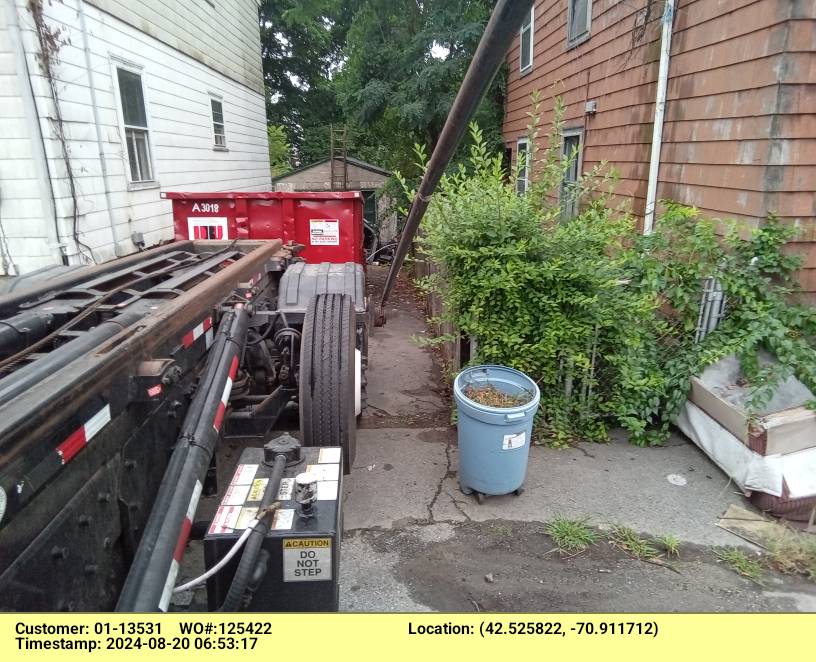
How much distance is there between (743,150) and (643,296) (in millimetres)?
1559

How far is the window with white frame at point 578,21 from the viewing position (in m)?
8.35

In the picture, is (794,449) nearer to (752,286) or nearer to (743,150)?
(752,286)

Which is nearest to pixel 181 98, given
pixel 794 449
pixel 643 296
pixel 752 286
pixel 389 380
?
pixel 389 380

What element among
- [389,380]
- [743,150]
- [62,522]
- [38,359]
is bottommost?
[389,380]

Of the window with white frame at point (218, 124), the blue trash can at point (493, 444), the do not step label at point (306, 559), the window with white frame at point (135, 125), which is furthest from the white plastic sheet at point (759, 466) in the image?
the window with white frame at point (218, 124)

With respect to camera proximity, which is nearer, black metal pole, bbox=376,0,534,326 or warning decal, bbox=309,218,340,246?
black metal pole, bbox=376,0,534,326

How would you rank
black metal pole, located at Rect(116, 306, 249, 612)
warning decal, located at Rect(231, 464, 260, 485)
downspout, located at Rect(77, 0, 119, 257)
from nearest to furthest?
1. black metal pole, located at Rect(116, 306, 249, 612)
2. warning decal, located at Rect(231, 464, 260, 485)
3. downspout, located at Rect(77, 0, 119, 257)

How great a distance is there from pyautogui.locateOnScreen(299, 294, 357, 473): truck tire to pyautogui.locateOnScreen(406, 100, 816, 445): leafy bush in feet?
4.51

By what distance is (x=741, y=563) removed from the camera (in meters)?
3.13

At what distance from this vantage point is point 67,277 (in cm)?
298

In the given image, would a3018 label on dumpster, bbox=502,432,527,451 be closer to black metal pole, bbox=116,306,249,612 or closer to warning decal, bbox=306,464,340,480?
warning decal, bbox=306,464,340,480

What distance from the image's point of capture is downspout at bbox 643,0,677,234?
19.4ft

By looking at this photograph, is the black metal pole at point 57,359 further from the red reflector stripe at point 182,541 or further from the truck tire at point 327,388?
the truck tire at point 327,388

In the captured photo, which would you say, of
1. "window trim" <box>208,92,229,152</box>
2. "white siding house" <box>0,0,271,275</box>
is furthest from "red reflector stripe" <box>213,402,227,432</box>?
"window trim" <box>208,92,229,152</box>
